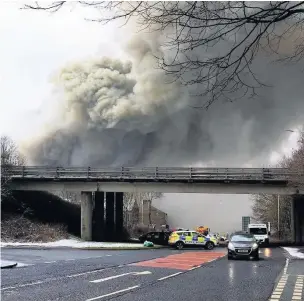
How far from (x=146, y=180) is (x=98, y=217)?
7.72 metres

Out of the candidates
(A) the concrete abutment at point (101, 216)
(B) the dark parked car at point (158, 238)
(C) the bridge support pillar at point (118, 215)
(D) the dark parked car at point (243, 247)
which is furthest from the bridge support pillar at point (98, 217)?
(D) the dark parked car at point (243, 247)

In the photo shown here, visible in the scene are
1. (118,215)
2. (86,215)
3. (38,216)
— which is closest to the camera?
(86,215)

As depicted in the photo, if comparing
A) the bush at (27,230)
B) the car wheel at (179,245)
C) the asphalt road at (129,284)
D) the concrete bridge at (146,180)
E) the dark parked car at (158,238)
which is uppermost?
the concrete bridge at (146,180)

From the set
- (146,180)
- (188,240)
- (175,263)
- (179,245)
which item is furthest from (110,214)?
(175,263)

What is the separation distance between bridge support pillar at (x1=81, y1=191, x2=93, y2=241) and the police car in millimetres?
11409

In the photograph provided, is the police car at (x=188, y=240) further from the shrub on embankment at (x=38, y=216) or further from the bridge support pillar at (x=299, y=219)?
the bridge support pillar at (x=299, y=219)

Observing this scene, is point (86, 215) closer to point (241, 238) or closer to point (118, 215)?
point (118, 215)

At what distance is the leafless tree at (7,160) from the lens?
44.7m

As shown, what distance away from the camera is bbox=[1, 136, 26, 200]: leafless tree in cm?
4466

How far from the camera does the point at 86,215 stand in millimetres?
47812

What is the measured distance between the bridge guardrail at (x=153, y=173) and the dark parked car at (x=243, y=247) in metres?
21.3

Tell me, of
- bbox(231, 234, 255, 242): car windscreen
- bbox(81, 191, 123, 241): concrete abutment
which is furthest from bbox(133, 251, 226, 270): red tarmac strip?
bbox(81, 191, 123, 241): concrete abutment

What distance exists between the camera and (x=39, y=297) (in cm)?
1032

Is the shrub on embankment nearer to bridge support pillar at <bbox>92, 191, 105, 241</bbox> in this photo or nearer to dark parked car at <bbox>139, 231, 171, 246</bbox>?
bridge support pillar at <bbox>92, 191, 105, 241</bbox>
